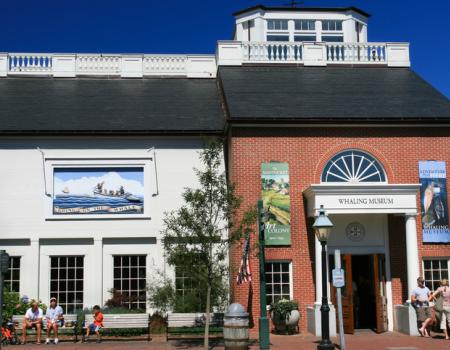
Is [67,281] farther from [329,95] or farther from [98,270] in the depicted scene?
[329,95]

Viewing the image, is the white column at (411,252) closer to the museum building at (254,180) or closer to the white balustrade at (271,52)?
the museum building at (254,180)

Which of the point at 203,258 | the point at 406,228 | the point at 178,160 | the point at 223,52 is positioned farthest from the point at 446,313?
the point at 223,52

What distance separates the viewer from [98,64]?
1094 inches

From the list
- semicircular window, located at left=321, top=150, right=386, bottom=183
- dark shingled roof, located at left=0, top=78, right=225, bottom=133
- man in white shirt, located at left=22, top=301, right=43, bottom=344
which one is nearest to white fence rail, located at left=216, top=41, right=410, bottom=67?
dark shingled roof, located at left=0, top=78, right=225, bottom=133

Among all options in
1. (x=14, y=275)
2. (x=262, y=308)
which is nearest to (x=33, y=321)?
(x=14, y=275)

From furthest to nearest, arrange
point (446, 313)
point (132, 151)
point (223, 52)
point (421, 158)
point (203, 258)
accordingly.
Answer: point (223, 52)
point (132, 151)
point (421, 158)
point (446, 313)
point (203, 258)

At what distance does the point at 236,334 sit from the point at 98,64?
1549cm

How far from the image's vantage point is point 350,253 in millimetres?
21078

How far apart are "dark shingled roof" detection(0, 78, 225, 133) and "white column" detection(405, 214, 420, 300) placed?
723 cm

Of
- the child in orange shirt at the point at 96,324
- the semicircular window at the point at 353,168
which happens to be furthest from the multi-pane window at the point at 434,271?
the child in orange shirt at the point at 96,324

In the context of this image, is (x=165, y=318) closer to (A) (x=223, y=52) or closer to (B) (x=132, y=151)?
(B) (x=132, y=151)

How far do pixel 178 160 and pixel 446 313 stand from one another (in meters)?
10.3

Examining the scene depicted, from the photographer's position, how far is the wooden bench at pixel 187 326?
1969 cm

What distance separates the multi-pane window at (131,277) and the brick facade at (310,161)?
3.47 metres
